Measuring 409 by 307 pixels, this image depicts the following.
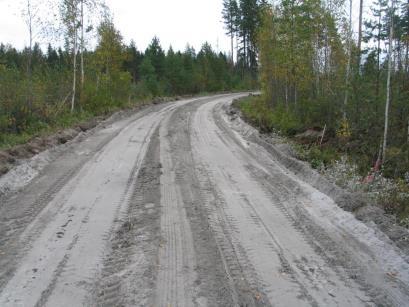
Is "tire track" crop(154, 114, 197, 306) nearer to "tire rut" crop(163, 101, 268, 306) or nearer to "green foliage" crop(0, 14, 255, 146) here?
"tire rut" crop(163, 101, 268, 306)

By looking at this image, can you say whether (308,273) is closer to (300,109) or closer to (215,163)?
(215,163)

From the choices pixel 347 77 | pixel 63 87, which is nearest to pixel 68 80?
pixel 63 87

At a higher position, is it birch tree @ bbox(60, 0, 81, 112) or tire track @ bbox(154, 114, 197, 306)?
birch tree @ bbox(60, 0, 81, 112)

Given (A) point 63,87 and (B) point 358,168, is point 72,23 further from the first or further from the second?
(B) point 358,168

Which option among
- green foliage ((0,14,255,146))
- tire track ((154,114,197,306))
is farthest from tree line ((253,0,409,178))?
green foliage ((0,14,255,146))

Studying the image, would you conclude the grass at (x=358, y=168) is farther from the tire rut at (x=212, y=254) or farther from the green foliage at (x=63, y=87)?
the green foliage at (x=63, y=87)

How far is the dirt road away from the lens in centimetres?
472

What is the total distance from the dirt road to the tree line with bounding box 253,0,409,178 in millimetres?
4535

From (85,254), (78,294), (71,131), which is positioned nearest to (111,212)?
(85,254)

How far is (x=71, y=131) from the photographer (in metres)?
15.6

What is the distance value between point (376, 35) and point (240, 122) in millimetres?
6961

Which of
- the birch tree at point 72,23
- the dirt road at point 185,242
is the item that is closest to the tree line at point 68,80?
the birch tree at point 72,23

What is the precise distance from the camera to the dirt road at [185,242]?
4.72m

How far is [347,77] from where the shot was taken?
Answer: 49.9 feet
